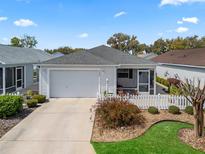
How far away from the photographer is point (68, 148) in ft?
33.4

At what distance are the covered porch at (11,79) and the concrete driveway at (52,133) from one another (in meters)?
6.64

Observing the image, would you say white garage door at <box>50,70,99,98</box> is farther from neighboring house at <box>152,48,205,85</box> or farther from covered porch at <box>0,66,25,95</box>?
neighboring house at <box>152,48,205,85</box>

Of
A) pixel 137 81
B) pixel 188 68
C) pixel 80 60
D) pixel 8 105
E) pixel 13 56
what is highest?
pixel 13 56

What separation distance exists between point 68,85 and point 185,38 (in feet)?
225

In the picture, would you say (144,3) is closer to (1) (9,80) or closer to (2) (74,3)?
(2) (74,3)

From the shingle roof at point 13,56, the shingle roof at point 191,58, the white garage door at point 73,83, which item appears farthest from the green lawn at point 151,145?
the shingle roof at point 191,58

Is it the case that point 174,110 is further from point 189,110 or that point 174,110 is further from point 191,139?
point 191,139

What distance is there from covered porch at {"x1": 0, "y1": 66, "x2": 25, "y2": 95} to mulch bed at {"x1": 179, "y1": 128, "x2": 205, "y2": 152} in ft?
50.5

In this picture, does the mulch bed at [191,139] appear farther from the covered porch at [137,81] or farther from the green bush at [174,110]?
the covered porch at [137,81]

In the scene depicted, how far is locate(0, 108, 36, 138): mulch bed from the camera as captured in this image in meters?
12.7

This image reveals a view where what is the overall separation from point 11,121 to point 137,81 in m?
12.4

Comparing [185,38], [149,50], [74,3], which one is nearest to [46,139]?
[74,3]

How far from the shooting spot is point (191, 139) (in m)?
11.3

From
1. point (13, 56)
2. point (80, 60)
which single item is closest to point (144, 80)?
point (80, 60)
